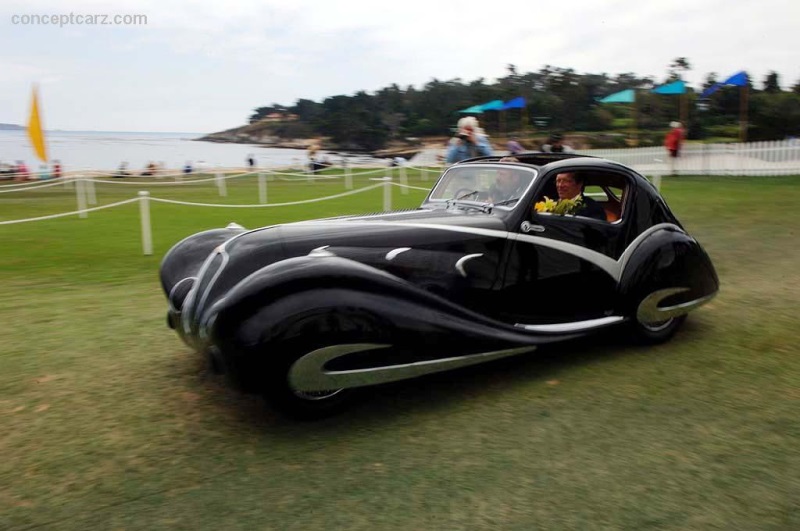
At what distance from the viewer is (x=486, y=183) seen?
4.54 metres

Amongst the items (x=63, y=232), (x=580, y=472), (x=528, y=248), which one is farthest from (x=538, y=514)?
(x=63, y=232)

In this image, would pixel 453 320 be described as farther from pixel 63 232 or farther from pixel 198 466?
pixel 63 232

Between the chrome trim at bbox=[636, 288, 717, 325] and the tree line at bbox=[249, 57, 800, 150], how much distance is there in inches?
1273

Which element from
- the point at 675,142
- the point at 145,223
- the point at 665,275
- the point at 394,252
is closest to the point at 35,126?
the point at 145,223

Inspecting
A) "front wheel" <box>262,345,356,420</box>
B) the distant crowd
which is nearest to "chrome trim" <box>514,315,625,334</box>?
"front wheel" <box>262,345,356,420</box>

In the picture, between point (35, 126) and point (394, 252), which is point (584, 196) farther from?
point (35, 126)

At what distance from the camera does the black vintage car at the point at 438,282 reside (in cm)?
305

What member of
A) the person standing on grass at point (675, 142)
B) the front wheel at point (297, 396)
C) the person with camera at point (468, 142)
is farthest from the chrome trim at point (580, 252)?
the person standing on grass at point (675, 142)

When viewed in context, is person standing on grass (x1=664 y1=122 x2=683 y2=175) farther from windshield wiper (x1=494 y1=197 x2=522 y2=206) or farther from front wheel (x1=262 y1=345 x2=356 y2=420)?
front wheel (x1=262 y1=345 x2=356 y2=420)

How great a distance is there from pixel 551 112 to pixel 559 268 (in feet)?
136

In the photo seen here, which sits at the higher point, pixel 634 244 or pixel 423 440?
pixel 634 244

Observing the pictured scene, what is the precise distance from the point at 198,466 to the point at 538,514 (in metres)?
1.66

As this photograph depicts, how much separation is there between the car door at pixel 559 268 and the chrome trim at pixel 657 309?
0.94 feet

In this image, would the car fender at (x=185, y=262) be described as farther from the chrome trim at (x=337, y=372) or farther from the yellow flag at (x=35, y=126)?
the yellow flag at (x=35, y=126)
